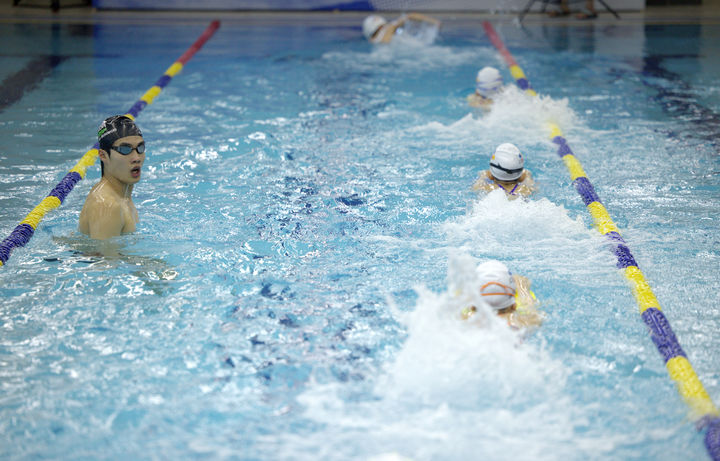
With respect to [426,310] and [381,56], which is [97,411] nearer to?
[426,310]

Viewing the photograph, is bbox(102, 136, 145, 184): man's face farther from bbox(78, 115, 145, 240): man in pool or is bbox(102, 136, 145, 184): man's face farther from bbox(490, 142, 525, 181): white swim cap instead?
bbox(490, 142, 525, 181): white swim cap

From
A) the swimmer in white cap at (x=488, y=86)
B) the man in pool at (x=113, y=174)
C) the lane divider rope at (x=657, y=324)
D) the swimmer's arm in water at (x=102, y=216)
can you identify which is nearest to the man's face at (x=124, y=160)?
the man in pool at (x=113, y=174)

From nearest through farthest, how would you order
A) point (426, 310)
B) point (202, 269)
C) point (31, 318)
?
point (426, 310), point (31, 318), point (202, 269)

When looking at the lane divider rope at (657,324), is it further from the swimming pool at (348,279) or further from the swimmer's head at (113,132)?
the swimmer's head at (113,132)

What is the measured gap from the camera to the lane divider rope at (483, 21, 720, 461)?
318 cm

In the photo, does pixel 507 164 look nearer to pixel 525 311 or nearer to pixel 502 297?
pixel 525 311

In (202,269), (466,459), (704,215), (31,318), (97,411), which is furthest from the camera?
(704,215)

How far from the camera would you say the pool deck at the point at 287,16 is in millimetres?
13617

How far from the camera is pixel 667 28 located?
12969 mm

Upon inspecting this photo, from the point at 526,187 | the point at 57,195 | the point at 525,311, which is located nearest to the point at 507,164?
the point at 526,187

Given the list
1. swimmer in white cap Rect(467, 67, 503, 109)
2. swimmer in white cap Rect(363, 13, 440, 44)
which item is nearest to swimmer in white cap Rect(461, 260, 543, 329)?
swimmer in white cap Rect(467, 67, 503, 109)

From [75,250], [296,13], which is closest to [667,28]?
[296,13]

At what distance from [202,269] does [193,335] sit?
2.66ft

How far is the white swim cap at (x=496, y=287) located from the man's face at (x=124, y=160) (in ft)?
7.24
